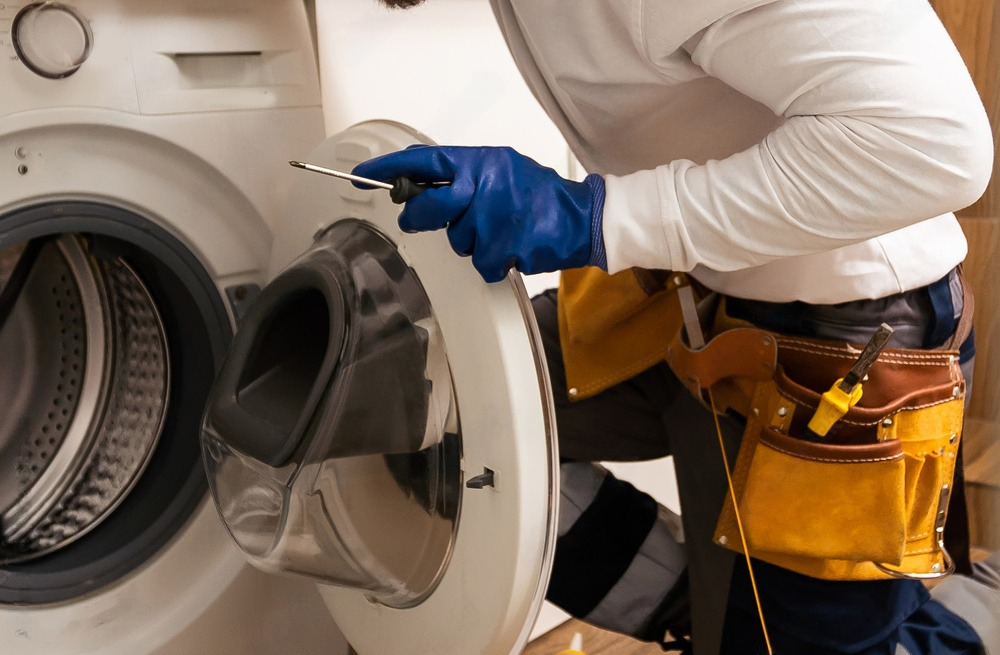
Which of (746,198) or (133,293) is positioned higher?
(746,198)

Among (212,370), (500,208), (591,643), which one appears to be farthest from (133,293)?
(591,643)

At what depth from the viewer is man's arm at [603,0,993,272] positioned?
54 cm

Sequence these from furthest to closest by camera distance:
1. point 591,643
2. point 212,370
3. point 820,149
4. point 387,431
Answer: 1. point 591,643
2. point 212,370
3. point 387,431
4. point 820,149

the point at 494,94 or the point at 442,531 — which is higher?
the point at 494,94

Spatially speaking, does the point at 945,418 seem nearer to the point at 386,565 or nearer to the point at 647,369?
the point at 647,369

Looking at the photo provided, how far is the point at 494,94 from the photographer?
3.55ft

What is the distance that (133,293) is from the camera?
905 mm

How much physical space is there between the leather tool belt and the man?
29 mm

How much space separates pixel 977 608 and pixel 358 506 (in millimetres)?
654

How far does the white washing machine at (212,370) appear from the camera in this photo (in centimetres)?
62

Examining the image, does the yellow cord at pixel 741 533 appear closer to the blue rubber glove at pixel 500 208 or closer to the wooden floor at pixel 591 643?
the blue rubber glove at pixel 500 208

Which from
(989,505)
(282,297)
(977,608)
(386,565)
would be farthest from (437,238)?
(989,505)

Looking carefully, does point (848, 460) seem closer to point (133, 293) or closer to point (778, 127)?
point (778, 127)

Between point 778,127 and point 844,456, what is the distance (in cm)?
30
